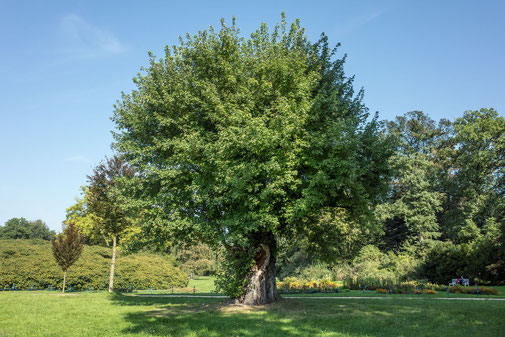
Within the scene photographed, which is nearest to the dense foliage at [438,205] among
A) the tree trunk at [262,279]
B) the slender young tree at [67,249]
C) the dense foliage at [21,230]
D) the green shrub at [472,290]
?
the green shrub at [472,290]

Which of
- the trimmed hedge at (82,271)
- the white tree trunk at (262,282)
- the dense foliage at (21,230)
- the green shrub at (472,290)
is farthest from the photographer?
the dense foliage at (21,230)

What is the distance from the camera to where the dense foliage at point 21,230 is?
7775 cm

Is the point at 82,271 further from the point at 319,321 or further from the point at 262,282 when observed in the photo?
the point at 319,321

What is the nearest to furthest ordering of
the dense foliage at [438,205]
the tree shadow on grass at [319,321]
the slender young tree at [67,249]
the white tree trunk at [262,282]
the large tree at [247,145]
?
the tree shadow on grass at [319,321] → the large tree at [247,145] → the white tree trunk at [262,282] → the slender young tree at [67,249] → the dense foliage at [438,205]

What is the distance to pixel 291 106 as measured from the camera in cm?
1459

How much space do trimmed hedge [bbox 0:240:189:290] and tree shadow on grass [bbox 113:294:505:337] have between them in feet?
61.5

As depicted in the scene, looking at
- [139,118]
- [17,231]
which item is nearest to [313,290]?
[139,118]

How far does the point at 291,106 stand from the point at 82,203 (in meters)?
38.9

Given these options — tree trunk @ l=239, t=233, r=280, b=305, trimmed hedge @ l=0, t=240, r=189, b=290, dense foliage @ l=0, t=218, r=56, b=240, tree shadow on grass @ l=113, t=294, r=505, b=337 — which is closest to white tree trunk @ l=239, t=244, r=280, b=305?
tree trunk @ l=239, t=233, r=280, b=305

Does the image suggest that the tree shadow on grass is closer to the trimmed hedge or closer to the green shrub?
the green shrub

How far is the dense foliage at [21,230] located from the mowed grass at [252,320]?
7726cm

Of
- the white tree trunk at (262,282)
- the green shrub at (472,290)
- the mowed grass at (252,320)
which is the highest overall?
the white tree trunk at (262,282)

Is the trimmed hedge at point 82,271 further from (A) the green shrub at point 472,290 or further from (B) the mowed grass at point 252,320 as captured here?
(A) the green shrub at point 472,290

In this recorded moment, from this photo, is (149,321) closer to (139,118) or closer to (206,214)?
(206,214)
